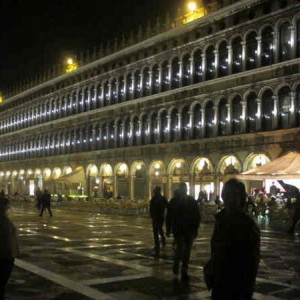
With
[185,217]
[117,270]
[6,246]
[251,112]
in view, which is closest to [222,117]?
[251,112]

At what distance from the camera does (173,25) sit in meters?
44.6

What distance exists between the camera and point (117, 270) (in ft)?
38.9

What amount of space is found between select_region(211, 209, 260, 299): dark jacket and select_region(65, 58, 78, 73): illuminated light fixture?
56.1 metres

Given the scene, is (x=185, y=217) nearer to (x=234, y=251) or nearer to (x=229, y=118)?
(x=234, y=251)

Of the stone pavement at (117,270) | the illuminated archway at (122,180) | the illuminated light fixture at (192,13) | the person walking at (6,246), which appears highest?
the illuminated light fixture at (192,13)

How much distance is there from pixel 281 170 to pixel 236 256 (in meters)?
20.0

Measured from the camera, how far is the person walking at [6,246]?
718 cm

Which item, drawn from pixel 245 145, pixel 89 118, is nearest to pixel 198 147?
pixel 245 145

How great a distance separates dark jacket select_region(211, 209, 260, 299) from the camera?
475cm

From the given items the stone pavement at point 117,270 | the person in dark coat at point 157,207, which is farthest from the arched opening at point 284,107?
the person in dark coat at point 157,207

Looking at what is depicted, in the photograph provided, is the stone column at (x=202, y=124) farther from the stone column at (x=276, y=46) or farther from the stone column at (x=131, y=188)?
the stone column at (x=131, y=188)

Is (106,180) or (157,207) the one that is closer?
(157,207)

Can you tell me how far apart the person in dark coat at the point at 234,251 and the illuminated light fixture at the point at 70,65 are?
5600 centimetres

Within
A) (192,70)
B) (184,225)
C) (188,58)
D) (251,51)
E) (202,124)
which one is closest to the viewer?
(184,225)
